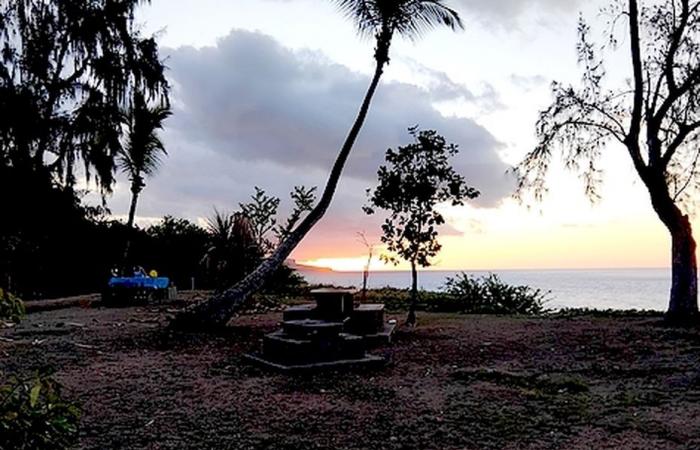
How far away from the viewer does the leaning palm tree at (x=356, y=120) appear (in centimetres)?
984

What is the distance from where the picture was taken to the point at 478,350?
8.05 meters

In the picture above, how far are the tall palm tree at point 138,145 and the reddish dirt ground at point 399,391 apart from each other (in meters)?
7.61

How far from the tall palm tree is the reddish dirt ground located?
761cm

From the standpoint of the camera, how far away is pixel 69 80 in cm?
1577

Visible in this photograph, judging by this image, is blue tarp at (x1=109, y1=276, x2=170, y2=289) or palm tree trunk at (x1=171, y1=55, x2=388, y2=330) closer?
palm tree trunk at (x1=171, y1=55, x2=388, y2=330)

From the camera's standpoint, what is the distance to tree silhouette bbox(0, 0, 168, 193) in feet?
46.6

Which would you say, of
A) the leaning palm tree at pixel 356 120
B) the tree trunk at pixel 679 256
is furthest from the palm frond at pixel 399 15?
the tree trunk at pixel 679 256

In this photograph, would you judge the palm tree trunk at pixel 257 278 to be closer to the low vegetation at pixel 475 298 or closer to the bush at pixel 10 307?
the low vegetation at pixel 475 298

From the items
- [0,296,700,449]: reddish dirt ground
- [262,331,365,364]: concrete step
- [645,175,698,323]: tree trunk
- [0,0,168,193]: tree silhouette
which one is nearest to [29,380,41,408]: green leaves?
[0,296,700,449]: reddish dirt ground

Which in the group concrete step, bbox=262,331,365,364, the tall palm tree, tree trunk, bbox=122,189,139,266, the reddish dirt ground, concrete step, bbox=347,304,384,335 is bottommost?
the reddish dirt ground

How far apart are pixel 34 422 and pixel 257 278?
8.01 meters

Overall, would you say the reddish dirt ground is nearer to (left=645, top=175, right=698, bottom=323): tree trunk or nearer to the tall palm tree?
(left=645, top=175, right=698, bottom=323): tree trunk

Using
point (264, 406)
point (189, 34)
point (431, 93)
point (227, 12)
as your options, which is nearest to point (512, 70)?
point (431, 93)

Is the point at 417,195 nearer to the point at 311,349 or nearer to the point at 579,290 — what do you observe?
the point at 311,349
